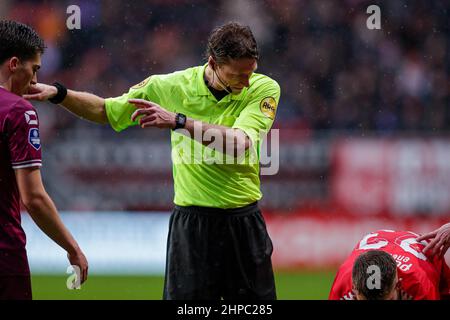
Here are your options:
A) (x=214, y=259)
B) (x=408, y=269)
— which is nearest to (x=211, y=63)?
(x=214, y=259)

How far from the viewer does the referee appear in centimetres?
527

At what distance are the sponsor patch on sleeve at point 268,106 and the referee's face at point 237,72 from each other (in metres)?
0.16

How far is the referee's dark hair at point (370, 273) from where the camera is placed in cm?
462

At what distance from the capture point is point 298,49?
14.3m

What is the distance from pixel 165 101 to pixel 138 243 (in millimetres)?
5631

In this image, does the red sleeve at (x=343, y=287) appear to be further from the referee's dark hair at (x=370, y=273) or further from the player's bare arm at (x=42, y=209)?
the player's bare arm at (x=42, y=209)

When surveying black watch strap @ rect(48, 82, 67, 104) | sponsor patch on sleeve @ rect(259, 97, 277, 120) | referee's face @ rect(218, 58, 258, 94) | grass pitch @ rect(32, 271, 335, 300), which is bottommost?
grass pitch @ rect(32, 271, 335, 300)

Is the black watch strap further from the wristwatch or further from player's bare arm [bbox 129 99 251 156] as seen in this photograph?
the wristwatch

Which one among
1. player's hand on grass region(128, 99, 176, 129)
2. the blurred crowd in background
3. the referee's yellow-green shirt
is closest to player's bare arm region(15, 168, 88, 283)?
player's hand on grass region(128, 99, 176, 129)

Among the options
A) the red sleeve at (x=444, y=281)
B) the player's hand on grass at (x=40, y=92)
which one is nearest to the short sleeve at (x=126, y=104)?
the player's hand on grass at (x=40, y=92)

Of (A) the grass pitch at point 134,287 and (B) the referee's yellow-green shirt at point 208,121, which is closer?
(B) the referee's yellow-green shirt at point 208,121

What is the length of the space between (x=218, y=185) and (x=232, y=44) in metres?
0.85

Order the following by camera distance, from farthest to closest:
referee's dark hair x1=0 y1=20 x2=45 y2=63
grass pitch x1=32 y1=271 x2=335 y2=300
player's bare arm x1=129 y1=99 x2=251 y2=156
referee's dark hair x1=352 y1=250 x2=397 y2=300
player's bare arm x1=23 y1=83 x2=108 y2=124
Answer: grass pitch x1=32 y1=271 x2=335 y2=300 → player's bare arm x1=23 y1=83 x2=108 y2=124 → player's bare arm x1=129 y1=99 x2=251 y2=156 → referee's dark hair x1=352 y1=250 x2=397 y2=300 → referee's dark hair x1=0 y1=20 x2=45 y2=63
